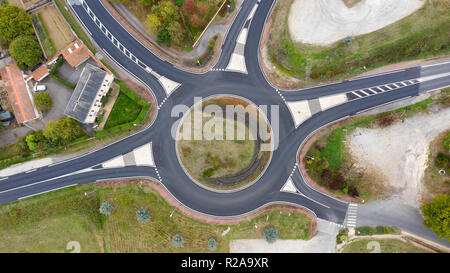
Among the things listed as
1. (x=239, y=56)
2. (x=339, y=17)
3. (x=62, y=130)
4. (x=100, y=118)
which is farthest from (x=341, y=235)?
(x=62, y=130)

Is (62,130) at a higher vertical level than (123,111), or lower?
lower

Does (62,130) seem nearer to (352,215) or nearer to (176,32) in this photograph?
(176,32)

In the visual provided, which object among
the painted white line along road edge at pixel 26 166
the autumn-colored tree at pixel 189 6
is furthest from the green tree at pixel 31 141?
the autumn-colored tree at pixel 189 6

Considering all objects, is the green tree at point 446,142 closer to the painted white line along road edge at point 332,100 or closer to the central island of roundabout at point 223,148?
the painted white line along road edge at point 332,100

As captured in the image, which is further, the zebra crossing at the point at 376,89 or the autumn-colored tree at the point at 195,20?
the zebra crossing at the point at 376,89

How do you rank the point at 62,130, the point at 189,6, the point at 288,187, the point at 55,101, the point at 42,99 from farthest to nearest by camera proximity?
the point at 55,101
the point at 288,187
the point at 189,6
the point at 42,99
the point at 62,130
